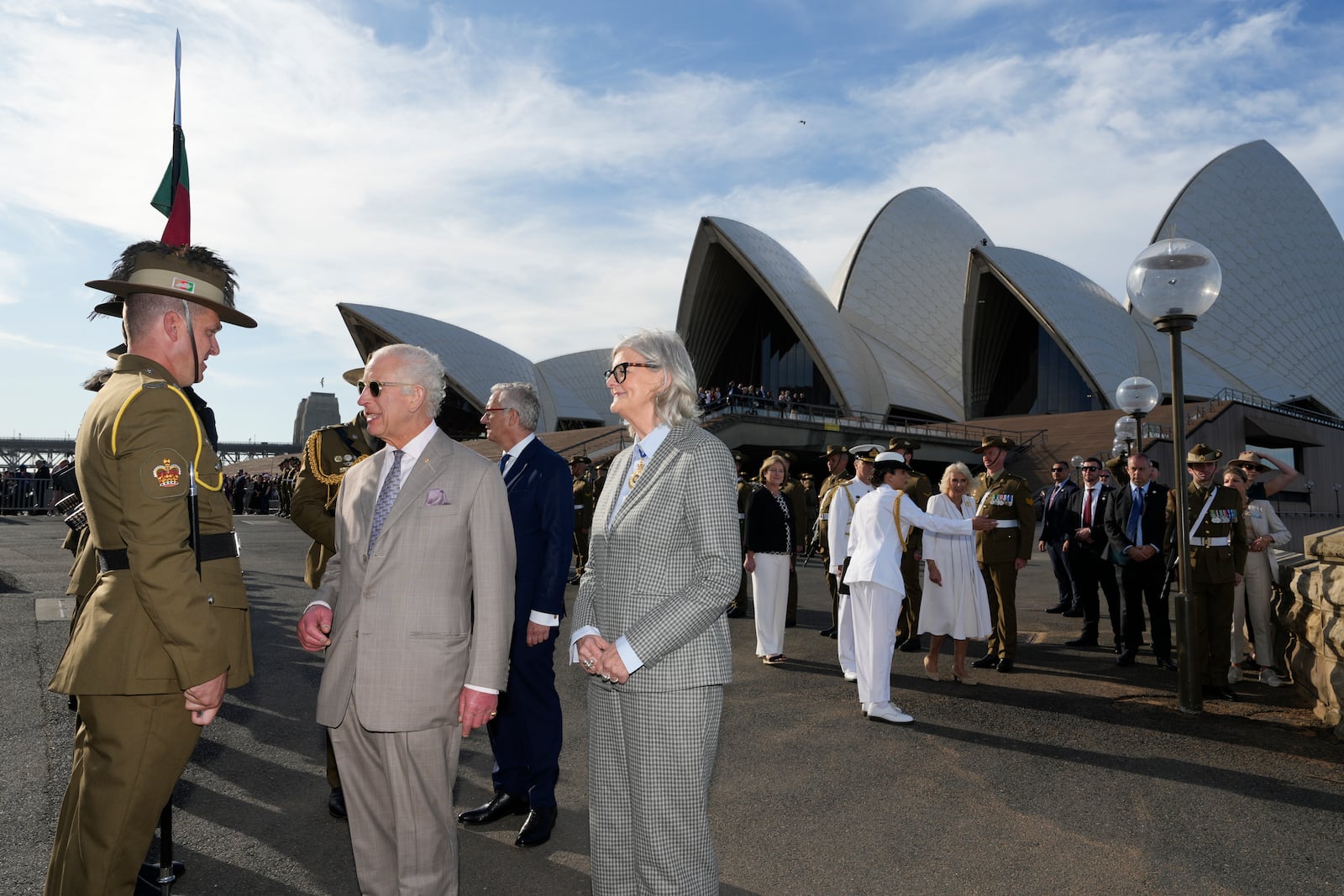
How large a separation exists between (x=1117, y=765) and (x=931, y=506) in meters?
2.32

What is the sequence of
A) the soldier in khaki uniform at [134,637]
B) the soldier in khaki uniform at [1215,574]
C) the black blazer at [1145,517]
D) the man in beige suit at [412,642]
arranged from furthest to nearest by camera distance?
the black blazer at [1145,517]
the soldier in khaki uniform at [1215,574]
the man in beige suit at [412,642]
the soldier in khaki uniform at [134,637]

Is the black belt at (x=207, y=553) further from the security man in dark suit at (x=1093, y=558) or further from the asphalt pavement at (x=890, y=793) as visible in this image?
the security man in dark suit at (x=1093, y=558)

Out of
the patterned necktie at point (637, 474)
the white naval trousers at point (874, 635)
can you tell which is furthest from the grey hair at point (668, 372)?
the white naval trousers at point (874, 635)

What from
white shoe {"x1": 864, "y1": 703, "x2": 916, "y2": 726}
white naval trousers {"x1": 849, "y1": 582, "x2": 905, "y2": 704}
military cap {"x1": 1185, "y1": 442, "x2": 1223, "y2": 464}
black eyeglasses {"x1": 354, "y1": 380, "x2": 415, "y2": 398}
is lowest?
white shoe {"x1": 864, "y1": 703, "x2": 916, "y2": 726}

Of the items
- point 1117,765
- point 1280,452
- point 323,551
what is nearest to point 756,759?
point 1117,765

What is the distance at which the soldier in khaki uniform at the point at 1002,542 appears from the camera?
6.32 metres

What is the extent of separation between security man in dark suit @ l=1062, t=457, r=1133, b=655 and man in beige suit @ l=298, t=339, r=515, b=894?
18.9 ft

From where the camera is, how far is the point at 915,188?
4453 cm

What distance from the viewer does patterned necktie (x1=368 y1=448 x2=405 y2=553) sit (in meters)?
2.23

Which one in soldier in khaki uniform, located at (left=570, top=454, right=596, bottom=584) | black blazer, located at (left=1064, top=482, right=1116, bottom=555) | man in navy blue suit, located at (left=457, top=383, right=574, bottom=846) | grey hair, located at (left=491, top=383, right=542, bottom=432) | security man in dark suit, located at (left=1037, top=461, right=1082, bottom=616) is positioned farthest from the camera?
soldier in khaki uniform, located at (left=570, top=454, right=596, bottom=584)

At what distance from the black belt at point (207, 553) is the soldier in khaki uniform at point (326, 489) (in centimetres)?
97

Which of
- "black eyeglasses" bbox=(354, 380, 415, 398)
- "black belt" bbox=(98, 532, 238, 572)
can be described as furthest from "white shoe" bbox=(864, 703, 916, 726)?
"black belt" bbox=(98, 532, 238, 572)

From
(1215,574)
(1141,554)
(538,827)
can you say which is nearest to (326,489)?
(538,827)

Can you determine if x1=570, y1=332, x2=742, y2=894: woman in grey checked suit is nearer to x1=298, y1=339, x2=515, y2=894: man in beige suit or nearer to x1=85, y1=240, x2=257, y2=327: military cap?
x1=298, y1=339, x2=515, y2=894: man in beige suit
